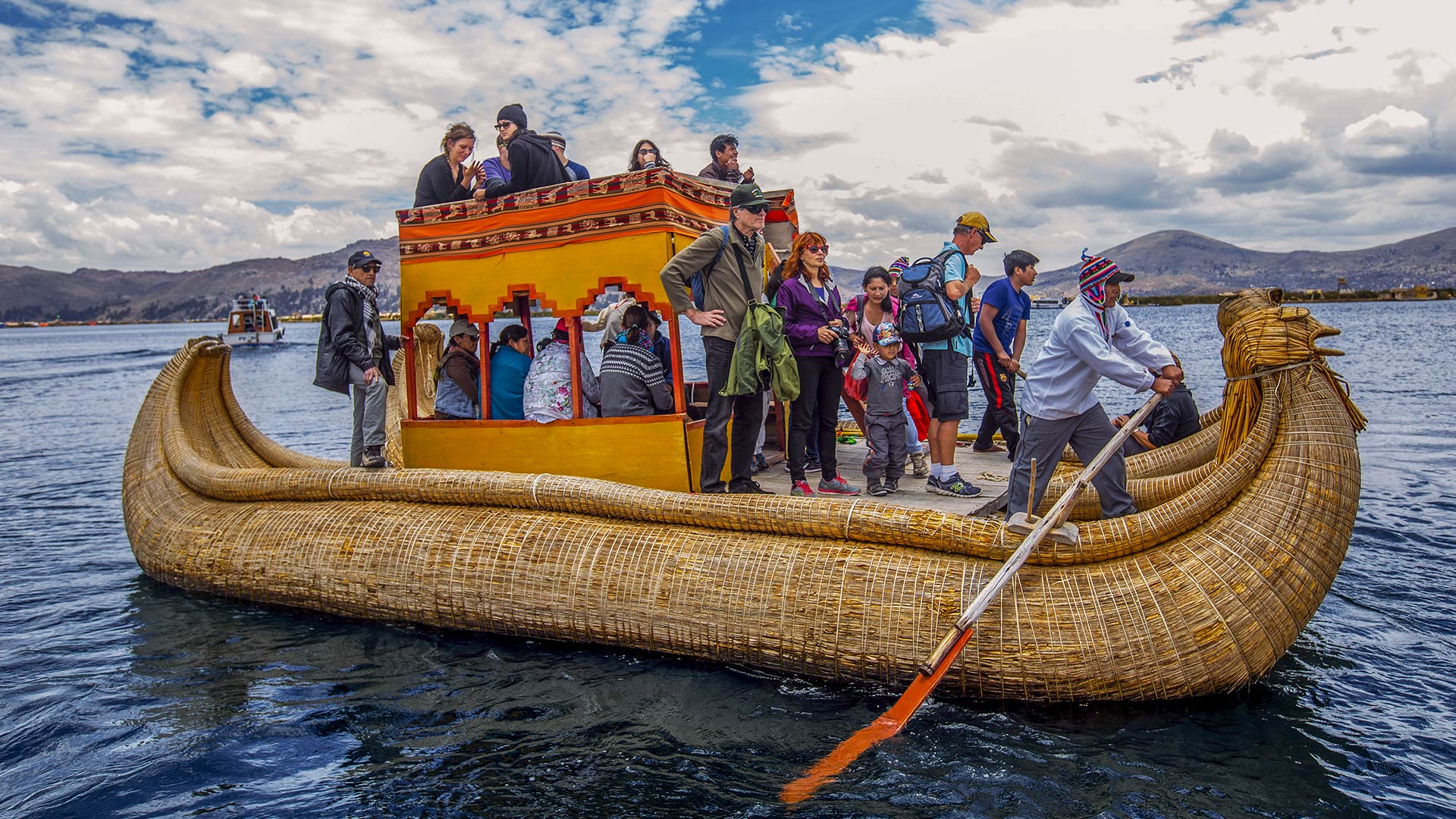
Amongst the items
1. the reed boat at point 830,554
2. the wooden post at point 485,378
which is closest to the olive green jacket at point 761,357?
the reed boat at point 830,554

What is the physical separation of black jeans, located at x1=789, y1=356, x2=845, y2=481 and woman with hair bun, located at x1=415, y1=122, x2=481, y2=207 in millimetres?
3985

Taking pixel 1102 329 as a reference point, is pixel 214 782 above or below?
below

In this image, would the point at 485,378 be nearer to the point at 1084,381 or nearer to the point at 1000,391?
the point at 1000,391

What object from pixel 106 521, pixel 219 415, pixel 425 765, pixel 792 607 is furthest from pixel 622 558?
pixel 106 521

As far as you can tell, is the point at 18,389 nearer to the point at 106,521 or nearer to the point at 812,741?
the point at 106,521

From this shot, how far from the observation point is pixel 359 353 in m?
8.91

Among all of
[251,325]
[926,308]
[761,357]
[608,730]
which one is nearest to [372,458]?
[761,357]

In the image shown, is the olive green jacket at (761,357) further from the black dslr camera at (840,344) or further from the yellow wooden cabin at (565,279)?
the yellow wooden cabin at (565,279)

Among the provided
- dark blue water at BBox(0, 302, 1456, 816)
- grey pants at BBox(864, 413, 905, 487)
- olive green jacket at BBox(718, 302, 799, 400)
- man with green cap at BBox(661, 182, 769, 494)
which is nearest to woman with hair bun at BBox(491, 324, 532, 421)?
man with green cap at BBox(661, 182, 769, 494)

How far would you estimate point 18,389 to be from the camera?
41531mm

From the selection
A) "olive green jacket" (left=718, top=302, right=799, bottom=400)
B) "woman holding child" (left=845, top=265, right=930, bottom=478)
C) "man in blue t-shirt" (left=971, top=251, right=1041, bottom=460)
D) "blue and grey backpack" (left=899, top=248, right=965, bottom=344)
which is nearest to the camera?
"olive green jacket" (left=718, top=302, right=799, bottom=400)

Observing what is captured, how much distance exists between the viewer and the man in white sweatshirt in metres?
5.94

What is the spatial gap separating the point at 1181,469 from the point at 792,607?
4114 mm

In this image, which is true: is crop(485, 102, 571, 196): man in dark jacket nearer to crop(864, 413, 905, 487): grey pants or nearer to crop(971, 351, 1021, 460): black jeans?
crop(864, 413, 905, 487): grey pants
